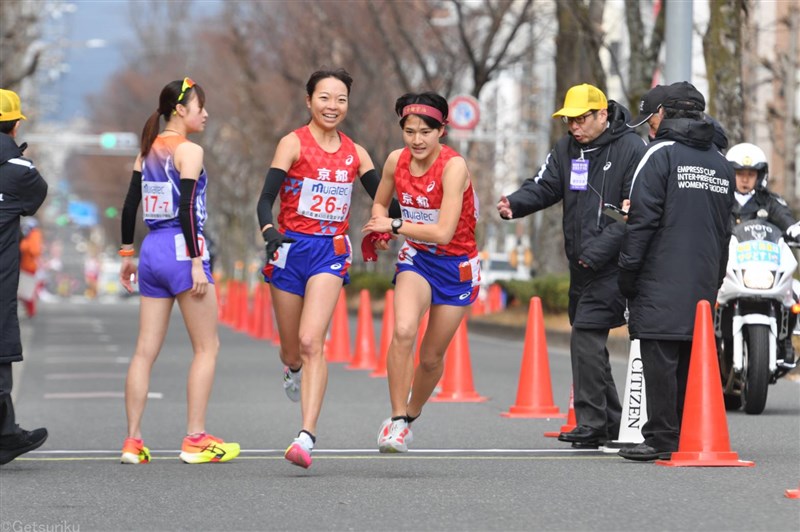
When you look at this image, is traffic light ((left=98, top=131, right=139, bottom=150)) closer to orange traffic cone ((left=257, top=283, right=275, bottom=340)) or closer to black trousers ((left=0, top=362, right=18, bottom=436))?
orange traffic cone ((left=257, top=283, right=275, bottom=340))

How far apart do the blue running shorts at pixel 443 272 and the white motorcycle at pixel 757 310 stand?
3.29m

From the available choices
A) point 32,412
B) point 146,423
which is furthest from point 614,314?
point 32,412

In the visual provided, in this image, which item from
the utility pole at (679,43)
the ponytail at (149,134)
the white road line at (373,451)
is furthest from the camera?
the utility pole at (679,43)

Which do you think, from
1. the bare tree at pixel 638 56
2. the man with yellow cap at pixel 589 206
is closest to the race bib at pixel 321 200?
the man with yellow cap at pixel 589 206

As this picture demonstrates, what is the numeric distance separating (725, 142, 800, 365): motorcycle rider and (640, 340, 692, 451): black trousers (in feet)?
12.4

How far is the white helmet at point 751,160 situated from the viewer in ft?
43.1

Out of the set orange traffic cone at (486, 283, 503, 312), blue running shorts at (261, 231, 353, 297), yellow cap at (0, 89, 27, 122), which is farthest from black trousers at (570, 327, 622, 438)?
orange traffic cone at (486, 283, 503, 312)

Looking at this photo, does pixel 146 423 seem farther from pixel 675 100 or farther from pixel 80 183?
pixel 80 183

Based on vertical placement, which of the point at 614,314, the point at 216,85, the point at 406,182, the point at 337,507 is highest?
the point at 216,85

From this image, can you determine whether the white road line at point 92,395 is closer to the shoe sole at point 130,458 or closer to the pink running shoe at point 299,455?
the shoe sole at point 130,458

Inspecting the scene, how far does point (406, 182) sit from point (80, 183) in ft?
357

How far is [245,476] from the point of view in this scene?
29.4 feet

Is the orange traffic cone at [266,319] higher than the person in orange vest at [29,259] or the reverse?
the reverse

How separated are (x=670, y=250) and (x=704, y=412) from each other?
863mm
